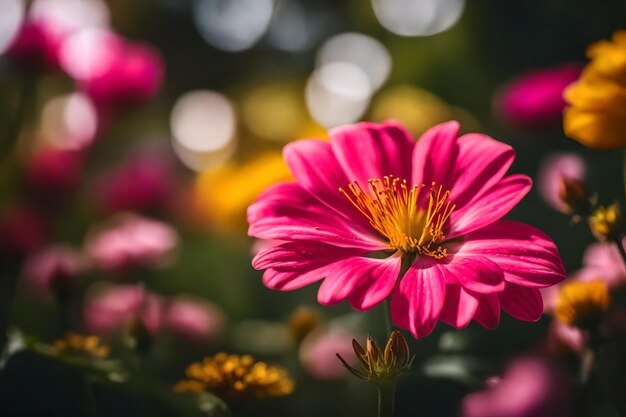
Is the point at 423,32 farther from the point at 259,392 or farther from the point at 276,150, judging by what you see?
the point at 259,392

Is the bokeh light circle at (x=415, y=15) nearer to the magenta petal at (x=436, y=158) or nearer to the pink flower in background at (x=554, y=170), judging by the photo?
the pink flower in background at (x=554, y=170)

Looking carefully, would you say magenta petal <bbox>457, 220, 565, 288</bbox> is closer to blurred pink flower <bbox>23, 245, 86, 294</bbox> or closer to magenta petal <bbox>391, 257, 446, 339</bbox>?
magenta petal <bbox>391, 257, 446, 339</bbox>

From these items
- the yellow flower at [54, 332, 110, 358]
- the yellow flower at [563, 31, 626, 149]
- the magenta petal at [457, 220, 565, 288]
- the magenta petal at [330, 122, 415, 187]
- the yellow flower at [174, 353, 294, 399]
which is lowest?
the yellow flower at [54, 332, 110, 358]

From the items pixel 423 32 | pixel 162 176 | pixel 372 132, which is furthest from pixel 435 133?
pixel 423 32

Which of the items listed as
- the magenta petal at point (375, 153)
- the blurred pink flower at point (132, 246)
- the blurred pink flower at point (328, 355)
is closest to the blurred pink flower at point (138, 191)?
the blurred pink flower at point (132, 246)

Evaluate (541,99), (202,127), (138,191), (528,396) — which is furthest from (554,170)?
(202,127)

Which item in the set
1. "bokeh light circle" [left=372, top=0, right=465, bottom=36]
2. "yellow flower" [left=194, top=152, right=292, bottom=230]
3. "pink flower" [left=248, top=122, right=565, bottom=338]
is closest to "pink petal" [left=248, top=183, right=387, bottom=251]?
"pink flower" [left=248, top=122, right=565, bottom=338]
